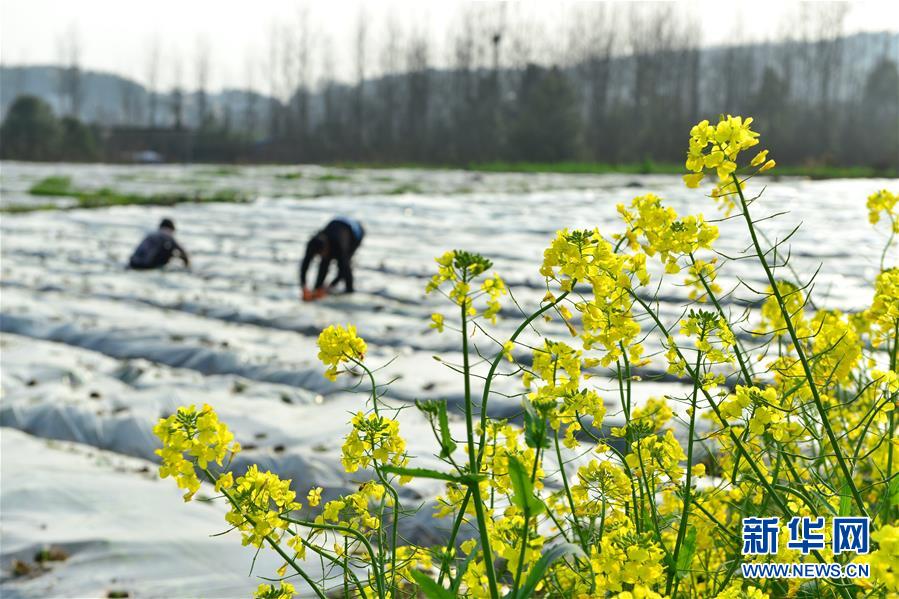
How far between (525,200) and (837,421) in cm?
1368

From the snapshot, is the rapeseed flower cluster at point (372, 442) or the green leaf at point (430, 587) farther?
the rapeseed flower cluster at point (372, 442)

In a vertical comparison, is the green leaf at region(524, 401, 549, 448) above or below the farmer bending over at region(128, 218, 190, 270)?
above

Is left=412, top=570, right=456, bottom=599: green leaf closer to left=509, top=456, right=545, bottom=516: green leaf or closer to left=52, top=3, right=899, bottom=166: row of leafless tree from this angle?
left=509, top=456, right=545, bottom=516: green leaf

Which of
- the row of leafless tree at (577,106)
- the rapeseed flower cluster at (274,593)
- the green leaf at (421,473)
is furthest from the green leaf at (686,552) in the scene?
the row of leafless tree at (577,106)

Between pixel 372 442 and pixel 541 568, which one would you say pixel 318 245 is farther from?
pixel 541 568

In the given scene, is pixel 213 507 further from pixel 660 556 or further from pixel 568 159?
pixel 568 159

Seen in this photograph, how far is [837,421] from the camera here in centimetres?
252

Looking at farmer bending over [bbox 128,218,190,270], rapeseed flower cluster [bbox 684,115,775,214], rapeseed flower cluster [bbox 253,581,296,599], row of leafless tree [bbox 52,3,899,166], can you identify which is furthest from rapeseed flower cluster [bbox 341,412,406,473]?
row of leafless tree [bbox 52,3,899,166]

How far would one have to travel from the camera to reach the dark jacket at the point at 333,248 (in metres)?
6.86

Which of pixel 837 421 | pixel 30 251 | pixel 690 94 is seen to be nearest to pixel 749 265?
pixel 837 421

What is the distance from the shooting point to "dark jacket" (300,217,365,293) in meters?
6.86

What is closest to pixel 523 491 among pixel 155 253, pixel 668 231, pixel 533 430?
pixel 533 430

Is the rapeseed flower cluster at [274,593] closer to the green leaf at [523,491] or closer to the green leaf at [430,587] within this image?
the green leaf at [430,587]

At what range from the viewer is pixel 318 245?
686cm
